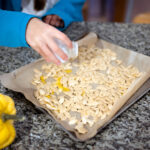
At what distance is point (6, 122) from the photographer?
47 cm

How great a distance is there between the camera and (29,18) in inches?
24.1

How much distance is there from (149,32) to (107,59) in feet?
1.27

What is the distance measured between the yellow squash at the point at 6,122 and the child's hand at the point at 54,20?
66cm

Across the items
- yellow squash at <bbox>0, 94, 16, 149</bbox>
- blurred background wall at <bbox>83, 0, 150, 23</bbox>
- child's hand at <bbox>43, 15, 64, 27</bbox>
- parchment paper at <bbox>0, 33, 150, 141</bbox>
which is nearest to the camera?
yellow squash at <bbox>0, 94, 16, 149</bbox>

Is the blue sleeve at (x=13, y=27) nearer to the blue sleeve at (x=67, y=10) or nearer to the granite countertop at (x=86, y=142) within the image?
the granite countertop at (x=86, y=142)

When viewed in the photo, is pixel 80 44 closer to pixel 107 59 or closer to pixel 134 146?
pixel 107 59

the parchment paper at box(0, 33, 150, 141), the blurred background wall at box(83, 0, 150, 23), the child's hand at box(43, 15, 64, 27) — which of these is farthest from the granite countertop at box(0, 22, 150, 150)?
the blurred background wall at box(83, 0, 150, 23)

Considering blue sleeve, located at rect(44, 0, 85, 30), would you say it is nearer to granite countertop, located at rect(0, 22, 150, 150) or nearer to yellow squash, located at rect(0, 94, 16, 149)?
granite countertop, located at rect(0, 22, 150, 150)

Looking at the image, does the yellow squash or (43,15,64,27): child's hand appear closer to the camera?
the yellow squash

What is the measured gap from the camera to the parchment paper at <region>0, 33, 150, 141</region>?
22.0 inches

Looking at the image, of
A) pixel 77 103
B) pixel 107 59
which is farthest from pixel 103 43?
pixel 77 103

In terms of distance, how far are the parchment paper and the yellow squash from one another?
0.36 feet

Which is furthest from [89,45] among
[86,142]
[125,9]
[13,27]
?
[125,9]

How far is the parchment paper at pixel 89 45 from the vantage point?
0.56 m
